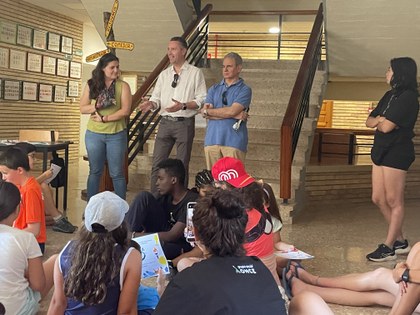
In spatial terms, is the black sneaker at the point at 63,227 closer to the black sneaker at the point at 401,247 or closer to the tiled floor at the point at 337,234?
the tiled floor at the point at 337,234

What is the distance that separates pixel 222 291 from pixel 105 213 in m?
0.68

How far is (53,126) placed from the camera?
981 centimetres

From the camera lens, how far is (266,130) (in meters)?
6.34

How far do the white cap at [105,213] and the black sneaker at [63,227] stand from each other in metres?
2.43

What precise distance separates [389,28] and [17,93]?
19.8ft

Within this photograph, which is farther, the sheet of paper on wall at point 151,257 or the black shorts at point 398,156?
the black shorts at point 398,156

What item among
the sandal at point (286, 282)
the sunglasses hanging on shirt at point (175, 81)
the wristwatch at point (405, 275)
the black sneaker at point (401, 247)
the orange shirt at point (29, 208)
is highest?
the sunglasses hanging on shirt at point (175, 81)

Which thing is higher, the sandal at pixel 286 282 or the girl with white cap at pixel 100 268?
the girl with white cap at pixel 100 268

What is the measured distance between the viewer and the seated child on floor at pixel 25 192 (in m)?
3.05

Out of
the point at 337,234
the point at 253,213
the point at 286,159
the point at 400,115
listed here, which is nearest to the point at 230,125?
the point at 286,159

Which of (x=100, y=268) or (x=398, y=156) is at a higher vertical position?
(x=398, y=156)

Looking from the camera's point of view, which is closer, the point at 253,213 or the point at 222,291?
the point at 222,291

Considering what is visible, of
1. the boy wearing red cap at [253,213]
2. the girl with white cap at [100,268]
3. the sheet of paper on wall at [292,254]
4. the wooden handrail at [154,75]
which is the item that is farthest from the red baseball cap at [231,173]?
Result: the wooden handrail at [154,75]

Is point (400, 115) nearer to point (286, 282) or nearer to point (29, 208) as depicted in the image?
point (286, 282)
